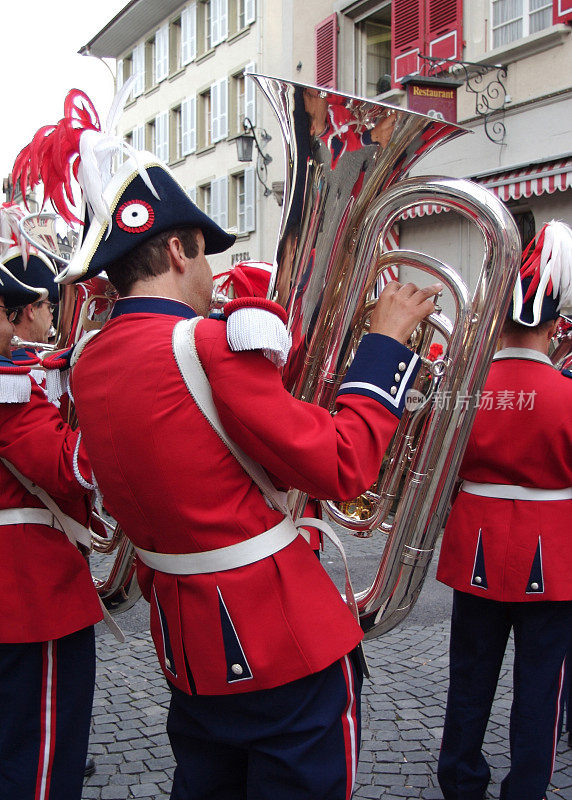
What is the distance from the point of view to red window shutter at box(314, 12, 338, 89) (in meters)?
13.1

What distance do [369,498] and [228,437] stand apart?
4.02ft

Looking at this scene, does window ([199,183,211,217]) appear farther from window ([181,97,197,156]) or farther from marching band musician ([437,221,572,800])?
marching band musician ([437,221,572,800])

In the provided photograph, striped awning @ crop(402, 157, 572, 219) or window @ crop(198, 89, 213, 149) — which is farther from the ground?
window @ crop(198, 89, 213, 149)

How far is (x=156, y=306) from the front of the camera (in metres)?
1.64

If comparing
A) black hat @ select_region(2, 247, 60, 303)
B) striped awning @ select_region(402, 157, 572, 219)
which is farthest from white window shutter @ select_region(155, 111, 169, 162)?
black hat @ select_region(2, 247, 60, 303)

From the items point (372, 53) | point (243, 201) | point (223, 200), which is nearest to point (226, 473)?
point (372, 53)

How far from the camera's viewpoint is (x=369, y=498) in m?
2.69

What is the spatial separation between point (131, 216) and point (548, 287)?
4.94ft

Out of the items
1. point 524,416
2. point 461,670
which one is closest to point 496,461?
point 524,416

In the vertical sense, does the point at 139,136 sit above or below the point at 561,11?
above

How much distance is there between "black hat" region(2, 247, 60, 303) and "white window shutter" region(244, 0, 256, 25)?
16876 mm

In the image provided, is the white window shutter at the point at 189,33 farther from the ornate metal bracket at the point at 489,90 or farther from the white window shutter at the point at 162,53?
the ornate metal bracket at the point at 489,90

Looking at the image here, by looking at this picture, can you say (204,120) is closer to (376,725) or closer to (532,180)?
(532,180)

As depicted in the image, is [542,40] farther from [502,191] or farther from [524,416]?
[524,416]
